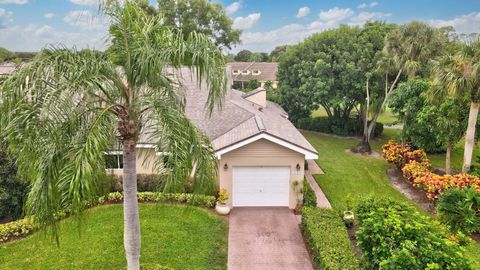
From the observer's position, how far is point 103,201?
1395cm

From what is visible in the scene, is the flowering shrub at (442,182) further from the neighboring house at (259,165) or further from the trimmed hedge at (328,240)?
the neighboring house at (259,165)

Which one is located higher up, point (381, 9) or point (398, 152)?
point (381, 9)

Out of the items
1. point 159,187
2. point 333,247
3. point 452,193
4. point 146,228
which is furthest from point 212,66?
point 452,193

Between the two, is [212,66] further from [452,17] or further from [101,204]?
[452,17]

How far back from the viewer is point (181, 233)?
12.6 meters

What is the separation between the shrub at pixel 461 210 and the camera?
10.8 m

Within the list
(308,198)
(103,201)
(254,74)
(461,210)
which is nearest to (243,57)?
(254,74)

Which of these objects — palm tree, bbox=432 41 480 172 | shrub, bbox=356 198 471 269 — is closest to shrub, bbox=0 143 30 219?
shrub, bbox=356 198 471 269

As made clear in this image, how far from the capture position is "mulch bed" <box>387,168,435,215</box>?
1608 cm

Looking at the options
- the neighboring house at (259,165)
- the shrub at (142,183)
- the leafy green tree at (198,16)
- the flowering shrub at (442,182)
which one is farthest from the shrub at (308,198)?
the leafy green tree at (198,16)

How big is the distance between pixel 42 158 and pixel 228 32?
46.3 m

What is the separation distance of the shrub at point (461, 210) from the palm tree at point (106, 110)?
28.1 ft

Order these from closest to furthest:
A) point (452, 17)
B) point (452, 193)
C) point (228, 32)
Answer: point (452, 193), point (452, 17), point (228, 32)

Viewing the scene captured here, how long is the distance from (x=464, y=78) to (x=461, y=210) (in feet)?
24.1
